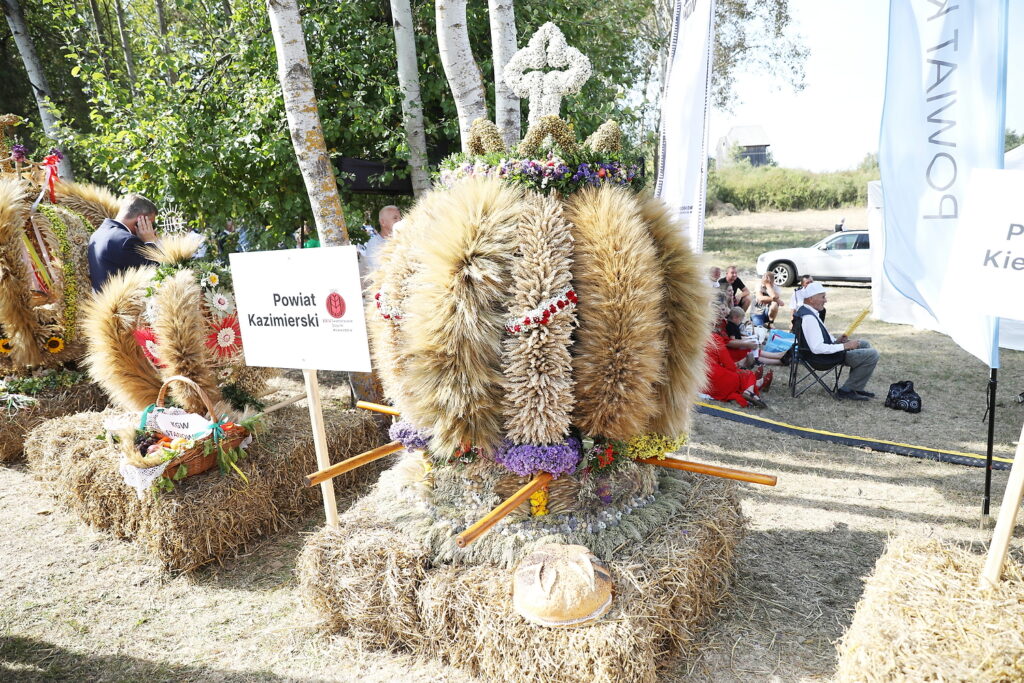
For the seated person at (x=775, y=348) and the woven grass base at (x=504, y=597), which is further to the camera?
the seated person at (x=775, y=348)

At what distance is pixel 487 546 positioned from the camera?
2.53 metres

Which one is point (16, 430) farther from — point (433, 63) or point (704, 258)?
point (704, 258)

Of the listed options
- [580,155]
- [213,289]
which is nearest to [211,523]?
[213,289]

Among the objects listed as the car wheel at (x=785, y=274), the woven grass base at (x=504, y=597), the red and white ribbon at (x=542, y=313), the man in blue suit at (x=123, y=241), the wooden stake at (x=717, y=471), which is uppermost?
the man in blue suit at (x=123, y=241)

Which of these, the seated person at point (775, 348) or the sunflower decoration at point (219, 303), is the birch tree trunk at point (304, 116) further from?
the seated person at point (775, 348)

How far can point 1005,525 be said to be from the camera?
1.99m

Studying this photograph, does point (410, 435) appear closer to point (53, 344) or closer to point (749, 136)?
point (53, 344)

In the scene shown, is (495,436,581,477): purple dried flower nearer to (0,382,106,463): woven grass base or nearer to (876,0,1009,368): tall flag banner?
(876,0,1009,368): tall flag banner

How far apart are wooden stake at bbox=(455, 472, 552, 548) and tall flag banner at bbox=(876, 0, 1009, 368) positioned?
7.24 feet

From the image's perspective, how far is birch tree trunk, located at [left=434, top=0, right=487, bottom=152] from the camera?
420cm

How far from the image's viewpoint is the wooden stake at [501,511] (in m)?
2.07

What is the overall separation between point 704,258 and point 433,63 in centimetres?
442

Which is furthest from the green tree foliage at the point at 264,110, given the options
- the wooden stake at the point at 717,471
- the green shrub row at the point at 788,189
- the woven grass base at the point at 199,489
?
the green shrub row at the point at 788,189

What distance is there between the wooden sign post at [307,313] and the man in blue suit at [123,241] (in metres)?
1.83
